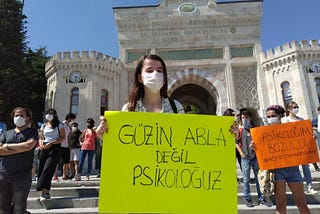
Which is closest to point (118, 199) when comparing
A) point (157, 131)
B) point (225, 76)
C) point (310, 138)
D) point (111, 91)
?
point (157, 131)

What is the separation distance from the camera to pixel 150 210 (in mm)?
2000

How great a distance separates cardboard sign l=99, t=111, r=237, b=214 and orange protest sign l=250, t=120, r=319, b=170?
1.91 metres

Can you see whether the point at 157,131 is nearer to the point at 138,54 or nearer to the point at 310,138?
the point at 310,138

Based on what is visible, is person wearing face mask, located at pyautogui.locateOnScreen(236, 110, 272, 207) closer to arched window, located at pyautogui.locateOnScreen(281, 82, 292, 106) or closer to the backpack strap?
the backpack strap

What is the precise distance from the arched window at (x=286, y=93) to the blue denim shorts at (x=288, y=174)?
1481cm

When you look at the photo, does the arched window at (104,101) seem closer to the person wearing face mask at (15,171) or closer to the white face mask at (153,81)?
the person wearing face mask at (15,171)

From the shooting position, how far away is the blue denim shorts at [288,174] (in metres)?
3.56

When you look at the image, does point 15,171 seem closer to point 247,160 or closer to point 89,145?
point 247,160

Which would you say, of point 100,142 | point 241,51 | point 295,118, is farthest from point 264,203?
point 241,51

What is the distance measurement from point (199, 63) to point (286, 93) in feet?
20.4

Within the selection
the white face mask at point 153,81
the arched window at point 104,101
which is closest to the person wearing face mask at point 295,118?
the white face mask at point 153,81

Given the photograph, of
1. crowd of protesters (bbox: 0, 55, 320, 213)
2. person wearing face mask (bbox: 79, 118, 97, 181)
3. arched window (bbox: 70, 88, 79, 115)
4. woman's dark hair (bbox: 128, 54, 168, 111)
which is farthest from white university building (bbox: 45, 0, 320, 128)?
woman's dark hair (bbox: 128, 54, 168, 111)

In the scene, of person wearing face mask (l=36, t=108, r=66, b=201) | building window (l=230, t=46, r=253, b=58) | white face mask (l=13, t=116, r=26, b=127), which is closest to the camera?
white face mask (l=13, t=116, r=26, b=127)

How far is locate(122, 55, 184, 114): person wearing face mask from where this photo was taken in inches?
95.0
